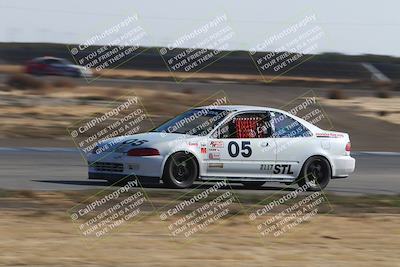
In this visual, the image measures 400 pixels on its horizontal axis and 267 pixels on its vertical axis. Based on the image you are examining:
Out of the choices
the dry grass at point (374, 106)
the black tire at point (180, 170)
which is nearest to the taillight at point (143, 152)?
the black tire at point (180, 170)

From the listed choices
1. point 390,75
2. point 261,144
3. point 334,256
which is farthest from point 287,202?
point 390,75

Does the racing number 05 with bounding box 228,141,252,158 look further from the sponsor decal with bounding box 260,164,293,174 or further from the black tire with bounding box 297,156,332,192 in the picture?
the black tire with bounding box 297,156,332,192

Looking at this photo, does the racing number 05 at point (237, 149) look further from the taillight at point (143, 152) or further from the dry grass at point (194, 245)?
the dry grass at point (194, 245)

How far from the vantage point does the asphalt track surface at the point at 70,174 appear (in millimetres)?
14721

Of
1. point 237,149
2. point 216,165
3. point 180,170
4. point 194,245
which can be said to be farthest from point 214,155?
point 194,245

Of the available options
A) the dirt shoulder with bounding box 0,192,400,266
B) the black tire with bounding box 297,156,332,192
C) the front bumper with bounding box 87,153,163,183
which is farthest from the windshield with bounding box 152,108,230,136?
the dirt shoulder with bounding box 0,192,400,266

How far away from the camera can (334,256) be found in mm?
8961

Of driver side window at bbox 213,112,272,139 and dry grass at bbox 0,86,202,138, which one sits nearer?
driver side window at bbox 213,112,272,139

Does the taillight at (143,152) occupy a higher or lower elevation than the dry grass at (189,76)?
lower

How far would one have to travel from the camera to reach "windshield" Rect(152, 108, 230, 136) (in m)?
14.5

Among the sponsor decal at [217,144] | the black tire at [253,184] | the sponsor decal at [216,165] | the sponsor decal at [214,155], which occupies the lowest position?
the black tire at [253,184]

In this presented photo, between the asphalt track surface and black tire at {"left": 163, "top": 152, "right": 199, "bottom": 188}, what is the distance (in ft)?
1.14

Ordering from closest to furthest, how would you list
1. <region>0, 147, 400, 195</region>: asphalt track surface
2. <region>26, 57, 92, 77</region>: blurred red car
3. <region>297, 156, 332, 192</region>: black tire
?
<region>0, 147, 400, 195</region>: asphalt track surface
<region>297, 156, 332, 192</region>: black tire
<region>26, 57, 92, 77</region>: blurred red car

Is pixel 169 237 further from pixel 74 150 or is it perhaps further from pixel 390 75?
pixel 390 75
